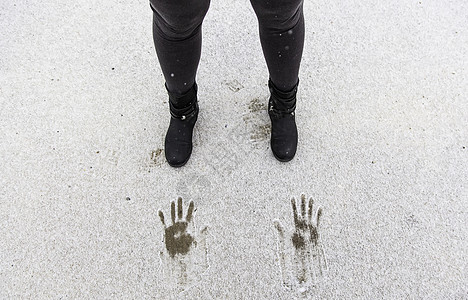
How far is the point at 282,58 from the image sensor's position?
77cm

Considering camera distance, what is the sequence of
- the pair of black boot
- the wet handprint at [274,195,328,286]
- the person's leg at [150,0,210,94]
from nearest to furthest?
the person's leg at [150,0,210,94], the wet handprint at [274,195,328,286], the pair of black boot

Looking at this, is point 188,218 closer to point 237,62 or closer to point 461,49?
point 237,62

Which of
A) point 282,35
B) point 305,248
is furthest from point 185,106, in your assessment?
point 305,248

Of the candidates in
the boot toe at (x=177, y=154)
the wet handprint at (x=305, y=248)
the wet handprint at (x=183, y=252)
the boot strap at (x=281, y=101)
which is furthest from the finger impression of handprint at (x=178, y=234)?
the boot strap at (x=281, y=101)

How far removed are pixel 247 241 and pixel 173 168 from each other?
1.00ft

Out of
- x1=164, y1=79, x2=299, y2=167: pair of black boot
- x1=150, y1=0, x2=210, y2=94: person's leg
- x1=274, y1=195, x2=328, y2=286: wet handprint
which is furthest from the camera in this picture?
x1=164, y1=79, x2=299, y2=167: pair of black boot

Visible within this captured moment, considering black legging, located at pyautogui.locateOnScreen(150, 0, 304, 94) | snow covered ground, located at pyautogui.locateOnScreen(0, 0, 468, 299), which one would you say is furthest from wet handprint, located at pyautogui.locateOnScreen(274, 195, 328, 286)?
black legging, located at pyautogui.locateOnScreen(150, 0, 304, 94)

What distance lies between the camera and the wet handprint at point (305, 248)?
83 centimetres

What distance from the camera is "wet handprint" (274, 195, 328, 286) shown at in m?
0.83

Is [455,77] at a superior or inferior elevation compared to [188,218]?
superior

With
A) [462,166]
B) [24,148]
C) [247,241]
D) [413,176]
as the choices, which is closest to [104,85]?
[24,148]

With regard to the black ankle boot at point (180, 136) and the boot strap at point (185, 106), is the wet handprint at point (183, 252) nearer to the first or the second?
the black ankle boot at point (180, 136)

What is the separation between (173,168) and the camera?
977mm

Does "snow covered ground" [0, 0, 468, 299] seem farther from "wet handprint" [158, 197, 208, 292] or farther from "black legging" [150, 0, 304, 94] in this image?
"black legging" [150, 0, 304, 94]
